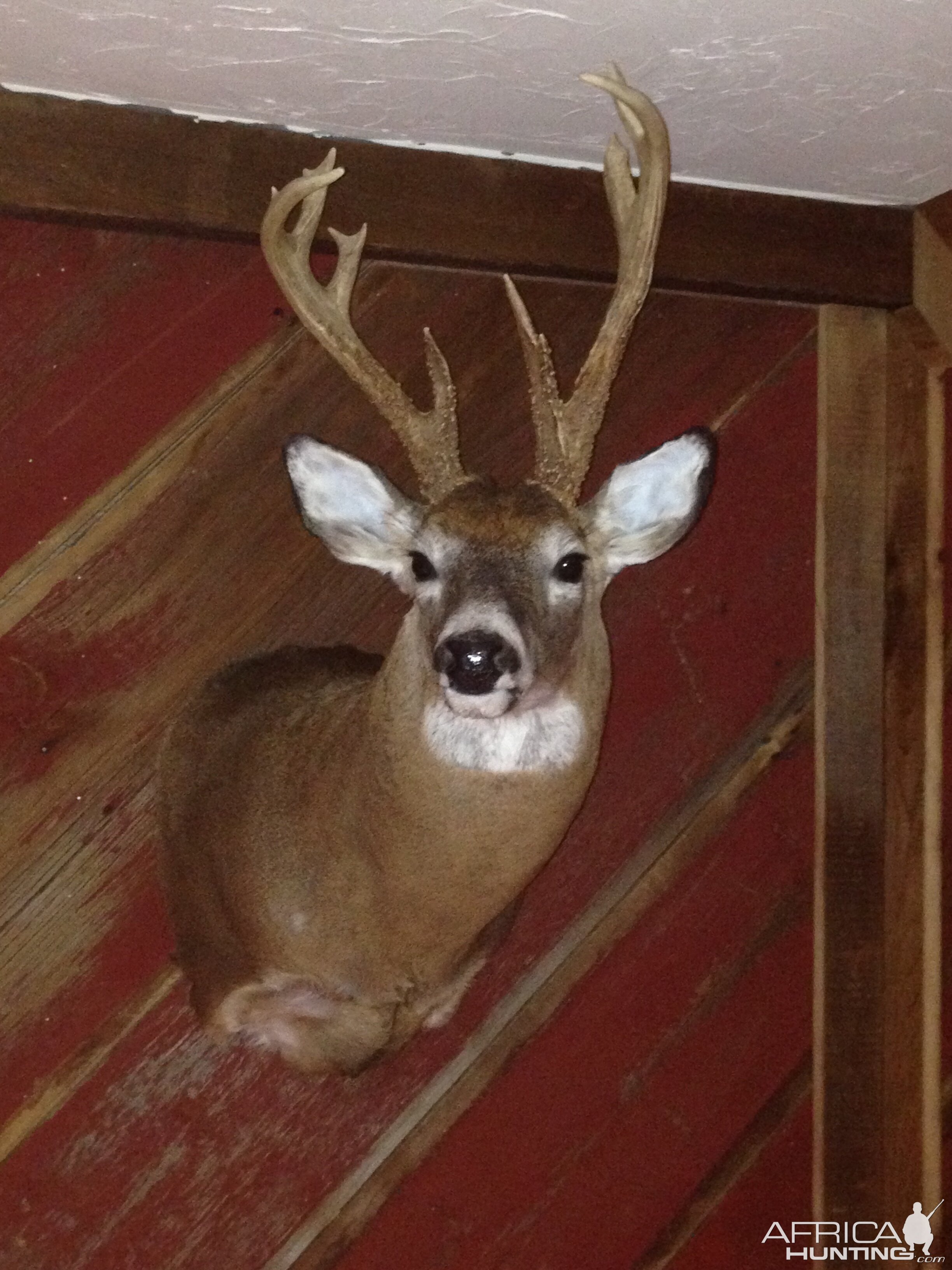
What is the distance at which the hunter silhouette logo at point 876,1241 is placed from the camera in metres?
2.72

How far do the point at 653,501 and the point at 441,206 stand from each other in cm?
64

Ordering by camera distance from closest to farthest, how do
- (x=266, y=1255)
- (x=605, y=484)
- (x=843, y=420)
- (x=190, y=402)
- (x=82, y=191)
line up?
(x=82, y=191)
(x=605, y=484)
(x=190, y=402)
(x=266, y=1255)
(x=843, y=420)

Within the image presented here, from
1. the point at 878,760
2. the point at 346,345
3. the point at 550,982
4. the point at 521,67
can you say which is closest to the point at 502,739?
the point at 346,345

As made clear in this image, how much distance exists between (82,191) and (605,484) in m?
0.96

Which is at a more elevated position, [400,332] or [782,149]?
[782,149]

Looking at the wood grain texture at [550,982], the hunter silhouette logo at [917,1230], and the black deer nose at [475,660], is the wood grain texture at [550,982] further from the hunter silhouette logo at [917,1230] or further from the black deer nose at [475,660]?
the black deer nose at [475,660]

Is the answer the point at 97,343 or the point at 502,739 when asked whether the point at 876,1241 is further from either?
the point at 97,343

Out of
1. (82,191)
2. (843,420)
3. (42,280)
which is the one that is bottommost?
(843,420)

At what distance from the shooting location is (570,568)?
1961 mm

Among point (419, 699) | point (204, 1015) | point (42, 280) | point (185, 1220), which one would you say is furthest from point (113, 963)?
point (42, 280)

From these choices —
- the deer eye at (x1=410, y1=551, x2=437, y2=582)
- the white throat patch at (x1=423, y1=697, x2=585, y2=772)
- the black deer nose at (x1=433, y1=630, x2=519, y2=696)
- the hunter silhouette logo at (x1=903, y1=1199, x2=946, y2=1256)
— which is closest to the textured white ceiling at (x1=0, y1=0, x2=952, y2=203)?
the deer eye at (x1=410, y1=551, x2=437, y2=582)

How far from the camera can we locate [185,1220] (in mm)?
2439

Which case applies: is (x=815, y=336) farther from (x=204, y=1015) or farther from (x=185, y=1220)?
(x=185, y=1220)

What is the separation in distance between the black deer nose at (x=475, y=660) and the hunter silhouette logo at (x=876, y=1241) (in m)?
1.82
